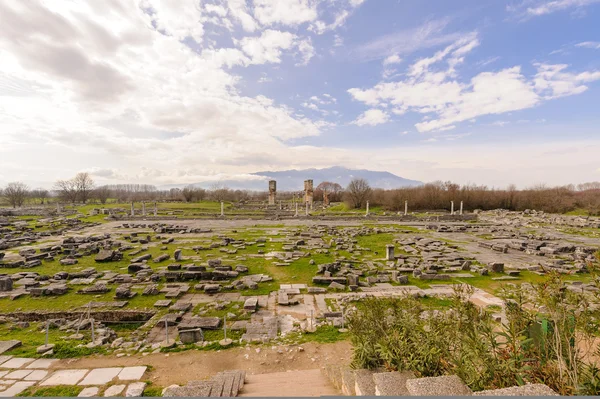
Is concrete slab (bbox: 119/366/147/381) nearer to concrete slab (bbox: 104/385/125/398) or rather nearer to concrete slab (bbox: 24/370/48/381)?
concrete slab (bbox: 104/385/125/398)

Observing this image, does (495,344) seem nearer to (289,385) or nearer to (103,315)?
(289,385)

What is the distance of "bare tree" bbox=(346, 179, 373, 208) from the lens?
52125 mm

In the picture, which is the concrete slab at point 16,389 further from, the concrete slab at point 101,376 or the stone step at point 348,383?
the stone step at point 348,383

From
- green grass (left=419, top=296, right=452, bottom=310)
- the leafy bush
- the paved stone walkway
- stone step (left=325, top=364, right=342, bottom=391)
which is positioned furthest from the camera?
green grass (left=419, top=296, right=452, bottom=310)

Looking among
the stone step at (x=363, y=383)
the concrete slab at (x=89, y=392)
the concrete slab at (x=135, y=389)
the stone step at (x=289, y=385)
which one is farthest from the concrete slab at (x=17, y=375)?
the stone step at (x=363, y=383)

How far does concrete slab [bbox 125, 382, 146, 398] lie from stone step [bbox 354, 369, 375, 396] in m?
3.80

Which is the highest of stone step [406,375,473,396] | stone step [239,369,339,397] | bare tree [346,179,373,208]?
bare tree [346,179,373,208]

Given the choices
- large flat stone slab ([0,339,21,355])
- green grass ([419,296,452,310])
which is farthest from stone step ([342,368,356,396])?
large flat stone slab ([0,339,21,355])

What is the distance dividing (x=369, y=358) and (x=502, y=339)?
371 centimetres

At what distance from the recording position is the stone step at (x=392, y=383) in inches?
126

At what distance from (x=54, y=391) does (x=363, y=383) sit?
5443 mm

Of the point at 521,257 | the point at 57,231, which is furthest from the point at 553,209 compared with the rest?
the point at 57,231

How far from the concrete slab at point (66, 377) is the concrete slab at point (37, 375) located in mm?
175

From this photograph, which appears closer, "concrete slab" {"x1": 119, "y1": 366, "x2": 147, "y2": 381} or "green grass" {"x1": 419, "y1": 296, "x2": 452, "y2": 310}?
"concrete slab" {"x1": 119, "y1": 366, "x2": 147, "y2": 381}
